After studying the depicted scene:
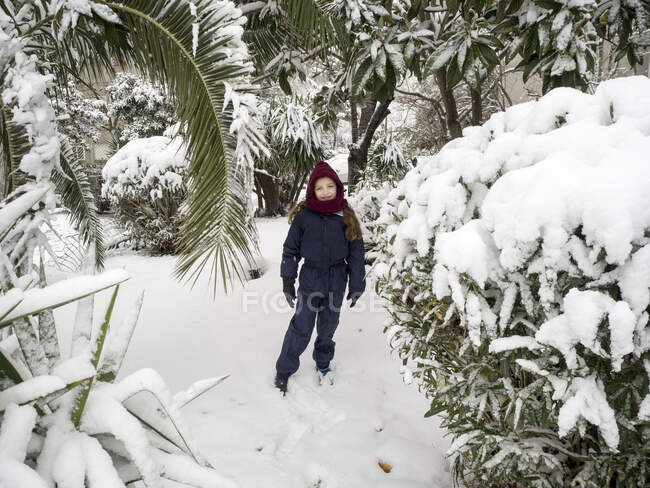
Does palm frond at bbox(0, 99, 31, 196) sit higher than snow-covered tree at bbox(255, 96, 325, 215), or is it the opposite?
snow-covered tree at bbox(255, 96, 325, 215)

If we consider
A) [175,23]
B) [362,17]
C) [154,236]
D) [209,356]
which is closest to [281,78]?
[362,17]

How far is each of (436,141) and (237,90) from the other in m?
7.53

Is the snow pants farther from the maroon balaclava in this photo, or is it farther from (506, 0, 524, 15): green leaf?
(506, 0, 524, 15): green leaf

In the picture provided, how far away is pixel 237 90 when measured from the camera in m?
1.54

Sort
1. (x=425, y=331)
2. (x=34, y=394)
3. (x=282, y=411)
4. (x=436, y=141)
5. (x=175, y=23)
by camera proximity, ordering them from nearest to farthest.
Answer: (x=34, y=394), (x=425, y=331), (x=175, y=23), (x=282, y=411), (x=436, y=141)

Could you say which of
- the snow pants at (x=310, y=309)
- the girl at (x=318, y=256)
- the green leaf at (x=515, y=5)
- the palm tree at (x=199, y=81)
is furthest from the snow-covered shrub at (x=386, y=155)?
the palm tree at (x=199, y=81)

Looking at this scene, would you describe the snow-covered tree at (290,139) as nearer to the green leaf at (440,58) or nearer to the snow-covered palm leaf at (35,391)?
the green leaf at (440,58)

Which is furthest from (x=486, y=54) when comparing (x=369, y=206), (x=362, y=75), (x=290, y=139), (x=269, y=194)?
(x=269, y=194)

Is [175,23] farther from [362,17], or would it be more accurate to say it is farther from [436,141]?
[436,141]

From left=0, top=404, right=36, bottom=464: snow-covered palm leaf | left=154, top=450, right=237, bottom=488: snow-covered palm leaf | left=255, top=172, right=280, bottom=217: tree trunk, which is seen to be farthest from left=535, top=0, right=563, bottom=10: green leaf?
left=255, top=172, right=280, bottom=217: tree trunk

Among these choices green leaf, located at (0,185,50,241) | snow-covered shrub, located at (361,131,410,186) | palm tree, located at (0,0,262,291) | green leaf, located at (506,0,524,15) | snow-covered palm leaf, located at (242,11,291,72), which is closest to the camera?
green leaf, located at (0,185,50,241)

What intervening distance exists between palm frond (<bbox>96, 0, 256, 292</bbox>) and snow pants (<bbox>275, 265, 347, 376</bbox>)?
75 centimetres

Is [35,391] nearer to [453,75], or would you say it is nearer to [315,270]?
[315,270]

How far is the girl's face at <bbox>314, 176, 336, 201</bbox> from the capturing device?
226cm
